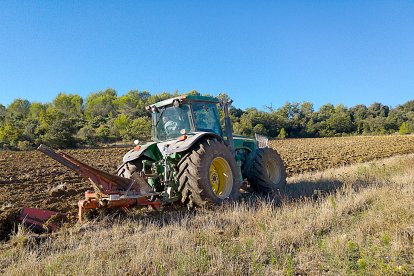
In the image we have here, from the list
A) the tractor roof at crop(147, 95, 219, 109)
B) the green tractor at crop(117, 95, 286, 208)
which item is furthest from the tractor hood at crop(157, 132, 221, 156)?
the tractor roof at crop(147, 95, 219, 109)

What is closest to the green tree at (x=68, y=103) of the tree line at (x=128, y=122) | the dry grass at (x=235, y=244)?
the tree line at (x=128, y=122)

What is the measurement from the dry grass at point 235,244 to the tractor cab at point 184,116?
1835mm

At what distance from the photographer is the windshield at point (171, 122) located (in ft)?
19.5

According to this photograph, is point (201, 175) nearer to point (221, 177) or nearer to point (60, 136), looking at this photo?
point (221, 177)

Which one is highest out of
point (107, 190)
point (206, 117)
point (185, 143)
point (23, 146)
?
point (23, 146)

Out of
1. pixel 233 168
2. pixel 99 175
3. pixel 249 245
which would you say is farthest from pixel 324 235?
pixel 99 175

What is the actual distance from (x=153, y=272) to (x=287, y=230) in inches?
63.9

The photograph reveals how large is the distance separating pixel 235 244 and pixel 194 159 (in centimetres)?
193

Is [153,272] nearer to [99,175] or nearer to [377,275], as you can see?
[377,275]

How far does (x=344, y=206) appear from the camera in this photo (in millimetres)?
4574

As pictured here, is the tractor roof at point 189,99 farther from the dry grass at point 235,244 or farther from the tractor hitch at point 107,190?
the dry grass at point 235,244

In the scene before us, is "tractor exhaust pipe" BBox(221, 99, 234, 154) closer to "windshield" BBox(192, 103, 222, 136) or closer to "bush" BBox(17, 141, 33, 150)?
"windshield" BBox(192, 103, 222, 136)

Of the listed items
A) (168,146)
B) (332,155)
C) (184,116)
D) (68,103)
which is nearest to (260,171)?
(184,116)

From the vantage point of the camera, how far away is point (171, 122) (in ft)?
20.1
